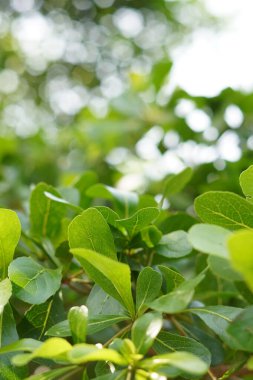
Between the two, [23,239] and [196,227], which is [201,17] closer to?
[23,239]

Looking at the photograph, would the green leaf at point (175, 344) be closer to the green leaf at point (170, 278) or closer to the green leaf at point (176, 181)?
the green leaf at point (170, 278)

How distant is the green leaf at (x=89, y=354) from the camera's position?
41 cm

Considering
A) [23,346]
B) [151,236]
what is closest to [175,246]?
[151,236]

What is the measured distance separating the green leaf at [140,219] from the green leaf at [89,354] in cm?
20

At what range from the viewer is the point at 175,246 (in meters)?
0.67

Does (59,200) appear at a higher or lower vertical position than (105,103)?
higher

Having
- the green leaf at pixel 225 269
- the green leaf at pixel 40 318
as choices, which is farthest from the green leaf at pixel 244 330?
the green leaf at pixel 40 318

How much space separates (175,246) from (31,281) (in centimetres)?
19

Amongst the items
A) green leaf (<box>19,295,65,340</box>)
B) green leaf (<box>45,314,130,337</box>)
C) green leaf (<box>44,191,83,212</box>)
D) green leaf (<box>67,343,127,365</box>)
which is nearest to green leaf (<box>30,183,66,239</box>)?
green leaf (<box>44,191,83,212</box>)

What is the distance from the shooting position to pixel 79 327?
487mm

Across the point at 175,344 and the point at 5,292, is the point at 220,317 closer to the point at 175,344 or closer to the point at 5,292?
the point at 175,344

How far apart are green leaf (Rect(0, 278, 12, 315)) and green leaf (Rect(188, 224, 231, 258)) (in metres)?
0.20

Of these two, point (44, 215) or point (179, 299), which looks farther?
point (44, 215)

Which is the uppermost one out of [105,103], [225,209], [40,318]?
[225,209]
